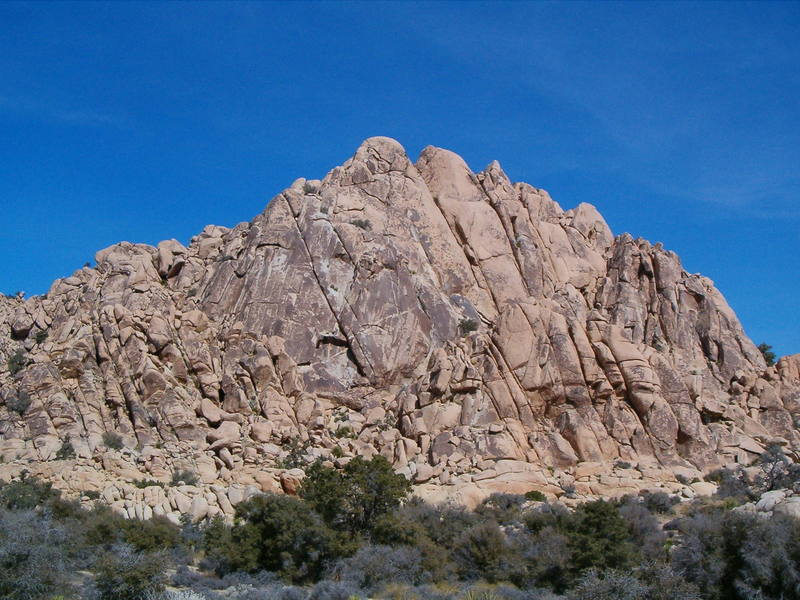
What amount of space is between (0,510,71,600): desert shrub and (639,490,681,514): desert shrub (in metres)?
28.7

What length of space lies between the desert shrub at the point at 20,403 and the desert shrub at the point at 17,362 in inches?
159

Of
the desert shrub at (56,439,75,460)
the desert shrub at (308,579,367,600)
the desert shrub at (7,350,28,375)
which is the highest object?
the desert shrub at (7,350,28,375)

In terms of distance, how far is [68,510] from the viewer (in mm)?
41281

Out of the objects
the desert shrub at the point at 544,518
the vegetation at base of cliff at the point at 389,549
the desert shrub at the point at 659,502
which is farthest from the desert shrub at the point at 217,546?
the desert shrub at the point at 659,502

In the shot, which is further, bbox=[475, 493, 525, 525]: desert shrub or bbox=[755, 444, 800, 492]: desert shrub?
bbox=[755, 444, 800, 492]: desert shrub

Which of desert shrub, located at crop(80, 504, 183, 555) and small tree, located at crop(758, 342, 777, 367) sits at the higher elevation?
small tree, located at crop(758, 342, 777, 367)

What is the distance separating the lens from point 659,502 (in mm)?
44312

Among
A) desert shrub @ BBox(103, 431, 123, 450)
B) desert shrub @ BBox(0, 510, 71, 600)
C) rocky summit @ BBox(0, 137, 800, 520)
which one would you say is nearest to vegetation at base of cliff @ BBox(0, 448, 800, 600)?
desert shrub @ BBox(0, 510, 71, 600)

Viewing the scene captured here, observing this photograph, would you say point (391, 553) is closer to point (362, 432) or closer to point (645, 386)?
point (362, 432)

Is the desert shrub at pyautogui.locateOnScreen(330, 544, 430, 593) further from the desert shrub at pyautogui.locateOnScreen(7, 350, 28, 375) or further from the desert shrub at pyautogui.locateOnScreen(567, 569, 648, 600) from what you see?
Result: the desert shrub at pyautogui.locateOnScreen(7, 350, 28, 375)

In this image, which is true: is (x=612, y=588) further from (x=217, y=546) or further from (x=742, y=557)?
(x=217, y=546)

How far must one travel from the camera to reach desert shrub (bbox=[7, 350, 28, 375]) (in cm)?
5684

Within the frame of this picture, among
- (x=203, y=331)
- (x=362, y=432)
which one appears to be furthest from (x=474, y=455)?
(x=203, y=331)

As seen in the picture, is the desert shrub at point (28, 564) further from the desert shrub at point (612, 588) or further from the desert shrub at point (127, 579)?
the desert shrub at point (612, 588)
